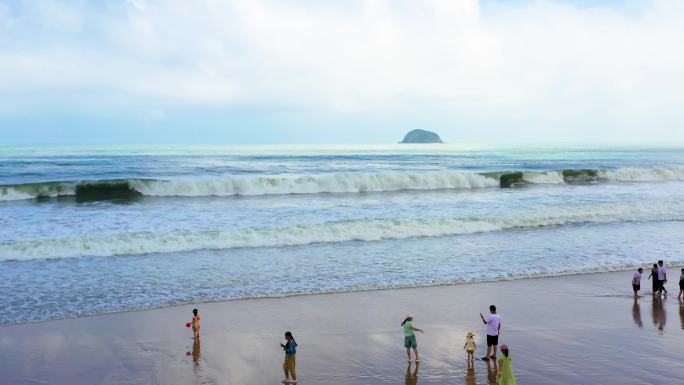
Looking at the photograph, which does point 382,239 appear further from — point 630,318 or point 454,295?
point 630,318

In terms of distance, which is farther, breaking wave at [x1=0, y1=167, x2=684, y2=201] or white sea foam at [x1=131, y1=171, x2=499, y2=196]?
white sea foam at [x1=131, y1=171, x2=499, y2=196]

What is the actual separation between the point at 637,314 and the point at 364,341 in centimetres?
680

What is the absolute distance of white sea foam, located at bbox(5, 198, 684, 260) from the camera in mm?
20109

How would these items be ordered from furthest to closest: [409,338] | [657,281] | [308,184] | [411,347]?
[308,184] → [657,281] → [411,347] → [409,338]

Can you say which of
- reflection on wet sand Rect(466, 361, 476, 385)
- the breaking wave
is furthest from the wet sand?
the breaking wave

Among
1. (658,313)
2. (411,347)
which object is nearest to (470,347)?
(411,347)

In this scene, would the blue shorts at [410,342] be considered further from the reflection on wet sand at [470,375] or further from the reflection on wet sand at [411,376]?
the reflection on wet sand at [470,375]

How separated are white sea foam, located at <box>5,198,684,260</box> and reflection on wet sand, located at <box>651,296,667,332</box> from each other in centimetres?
1007

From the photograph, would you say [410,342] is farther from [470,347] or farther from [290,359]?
[290,359]

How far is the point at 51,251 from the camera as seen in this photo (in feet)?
64.8

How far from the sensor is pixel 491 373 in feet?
32.7

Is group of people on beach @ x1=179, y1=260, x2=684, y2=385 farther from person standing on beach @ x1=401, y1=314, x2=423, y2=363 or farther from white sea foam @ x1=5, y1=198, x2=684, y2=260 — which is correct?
white sea foam @ x1=5, y1=198, x2=684, y2=260

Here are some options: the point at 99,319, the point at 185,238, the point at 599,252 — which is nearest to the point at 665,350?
the point at 599,252

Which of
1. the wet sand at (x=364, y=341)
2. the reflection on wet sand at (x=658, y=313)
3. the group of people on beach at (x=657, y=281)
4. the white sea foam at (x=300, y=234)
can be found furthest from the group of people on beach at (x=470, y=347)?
the white sea foam at (x=300, y=234)
